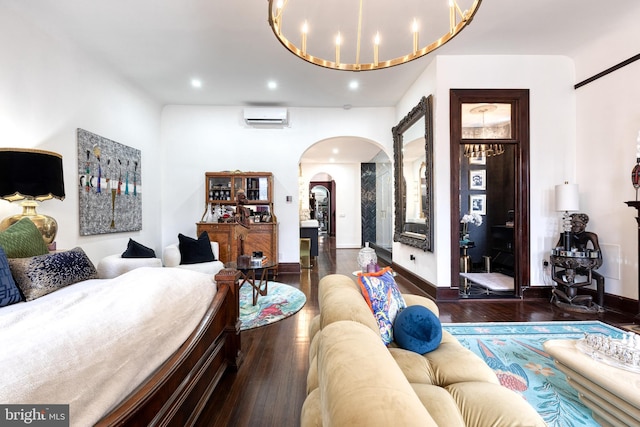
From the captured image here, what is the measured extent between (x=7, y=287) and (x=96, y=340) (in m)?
1.30

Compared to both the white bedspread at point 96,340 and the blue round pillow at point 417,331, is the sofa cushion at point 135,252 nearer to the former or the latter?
the white bedspread at point 96,340

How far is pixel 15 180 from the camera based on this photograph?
2.20m

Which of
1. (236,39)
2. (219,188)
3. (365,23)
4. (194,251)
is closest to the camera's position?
(365,23)

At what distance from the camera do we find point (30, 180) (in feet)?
7.39

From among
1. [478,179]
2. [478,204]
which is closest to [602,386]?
[478,204]

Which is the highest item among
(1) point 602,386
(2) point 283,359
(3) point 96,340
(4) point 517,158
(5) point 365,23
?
(5) point 365,23

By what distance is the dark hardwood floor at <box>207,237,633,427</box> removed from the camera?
1.67 m

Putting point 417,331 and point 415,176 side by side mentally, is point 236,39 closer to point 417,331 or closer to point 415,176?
point 415,176

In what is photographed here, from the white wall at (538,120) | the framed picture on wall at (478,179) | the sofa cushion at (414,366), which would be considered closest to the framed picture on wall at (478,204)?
the framed picture on wall at (478,179)

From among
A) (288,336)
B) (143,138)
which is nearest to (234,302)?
(288,336)

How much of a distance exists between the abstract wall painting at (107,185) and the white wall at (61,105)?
10 cm

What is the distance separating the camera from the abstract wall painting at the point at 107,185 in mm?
3385

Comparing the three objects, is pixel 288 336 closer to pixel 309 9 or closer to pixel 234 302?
pixel 234 302

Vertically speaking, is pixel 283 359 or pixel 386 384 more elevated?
pixel 386 384
